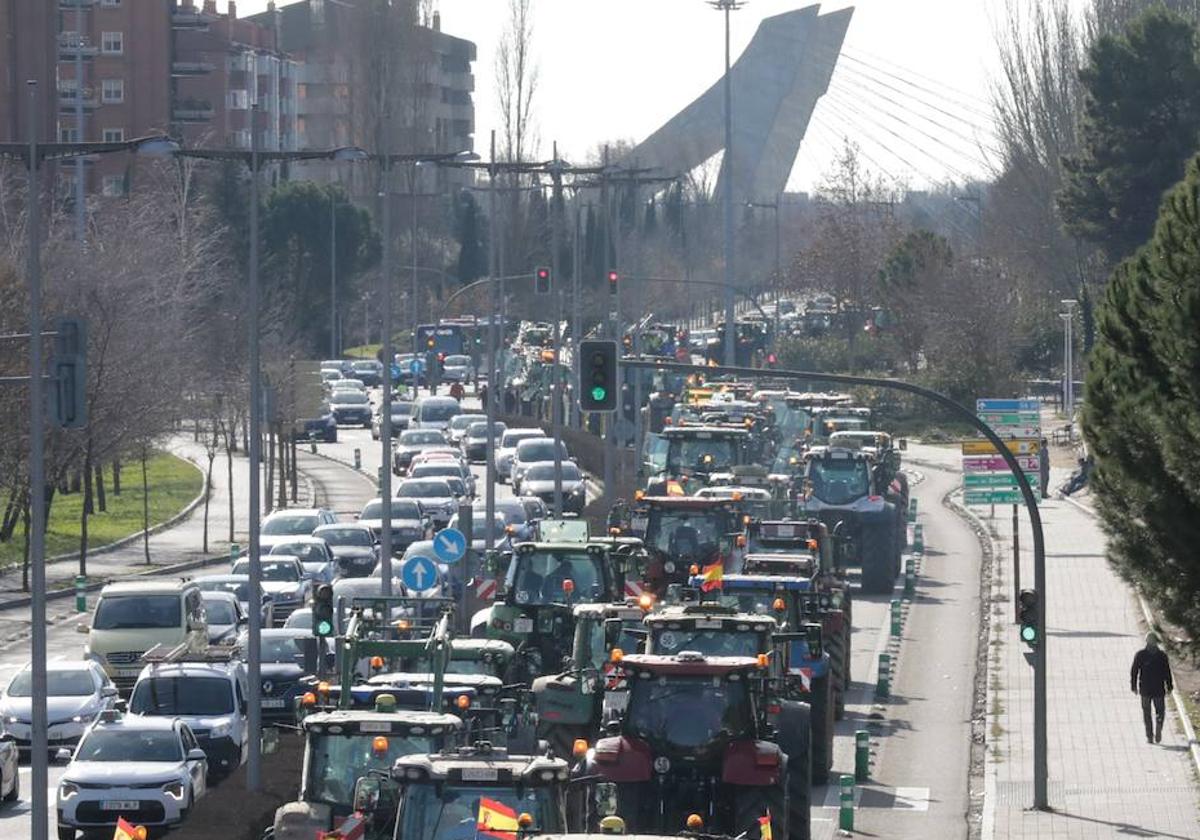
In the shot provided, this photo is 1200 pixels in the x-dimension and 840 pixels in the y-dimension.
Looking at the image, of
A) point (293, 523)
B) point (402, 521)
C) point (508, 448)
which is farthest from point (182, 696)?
point (508, 448)

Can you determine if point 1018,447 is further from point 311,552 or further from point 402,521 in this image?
point 402,521

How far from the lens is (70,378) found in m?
24.0

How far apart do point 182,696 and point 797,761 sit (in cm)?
793

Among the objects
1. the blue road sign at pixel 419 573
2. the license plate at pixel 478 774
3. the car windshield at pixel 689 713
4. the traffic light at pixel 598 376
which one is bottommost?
the blue road sign at pixel 419 573

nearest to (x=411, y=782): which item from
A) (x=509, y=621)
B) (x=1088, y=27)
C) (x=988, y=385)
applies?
(x=509, y=621)

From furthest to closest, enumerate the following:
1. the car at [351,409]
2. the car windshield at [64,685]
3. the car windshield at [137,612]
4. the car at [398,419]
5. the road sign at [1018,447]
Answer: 1. the car at [351,409]
2. the car at [398,419]
3. the road sign at [1018,447]
4. the car windshield at [137,612]
5. the car windshield at [64,685]

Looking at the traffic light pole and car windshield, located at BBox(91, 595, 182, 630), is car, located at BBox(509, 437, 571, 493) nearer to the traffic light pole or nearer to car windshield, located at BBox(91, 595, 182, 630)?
car windshield, located at BBox(91, 595, 182, 630)

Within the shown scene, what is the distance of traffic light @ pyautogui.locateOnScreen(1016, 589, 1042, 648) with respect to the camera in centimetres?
2581

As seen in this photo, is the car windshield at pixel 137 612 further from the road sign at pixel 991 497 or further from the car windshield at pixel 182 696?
the road sign at pixel 991 497

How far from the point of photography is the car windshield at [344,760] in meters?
17.8

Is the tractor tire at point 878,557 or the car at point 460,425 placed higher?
the car at point 460,425

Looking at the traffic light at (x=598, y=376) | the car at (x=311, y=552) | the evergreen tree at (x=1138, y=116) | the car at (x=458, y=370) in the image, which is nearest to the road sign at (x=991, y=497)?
the traffic light at (x=598, y=376)

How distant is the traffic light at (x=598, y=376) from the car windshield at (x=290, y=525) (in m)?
18.7

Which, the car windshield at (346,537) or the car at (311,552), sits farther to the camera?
the car windshield at (346,537)
